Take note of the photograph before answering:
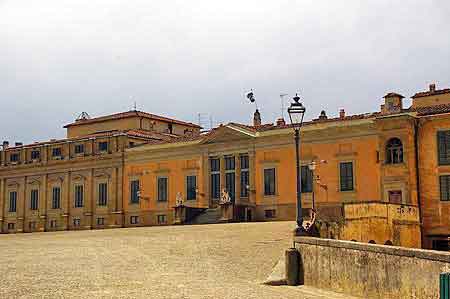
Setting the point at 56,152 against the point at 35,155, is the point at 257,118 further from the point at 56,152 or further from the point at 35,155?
the point at 35,155

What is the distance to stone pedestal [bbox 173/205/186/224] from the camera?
46625 mm

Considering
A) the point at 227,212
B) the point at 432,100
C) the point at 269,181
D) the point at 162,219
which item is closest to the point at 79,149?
the point at 162,219

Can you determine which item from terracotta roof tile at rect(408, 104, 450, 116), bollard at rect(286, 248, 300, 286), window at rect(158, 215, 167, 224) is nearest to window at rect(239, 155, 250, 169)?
window at rect(158, 215, 167, 224)

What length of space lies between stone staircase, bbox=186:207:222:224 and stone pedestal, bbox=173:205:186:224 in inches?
26.1

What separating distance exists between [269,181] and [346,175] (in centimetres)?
576

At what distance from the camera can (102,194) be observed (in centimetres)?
5522

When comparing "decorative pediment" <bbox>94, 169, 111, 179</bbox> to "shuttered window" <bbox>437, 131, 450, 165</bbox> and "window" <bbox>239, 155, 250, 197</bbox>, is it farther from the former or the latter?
"shuttered window" <bbox>437, 131, 450, 165</bbox>

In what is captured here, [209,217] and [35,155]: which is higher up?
[35,155]

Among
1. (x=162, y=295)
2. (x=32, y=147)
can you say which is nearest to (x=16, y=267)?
(x=162, y=295)

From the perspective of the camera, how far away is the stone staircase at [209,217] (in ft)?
149

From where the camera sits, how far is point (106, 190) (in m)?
55.1

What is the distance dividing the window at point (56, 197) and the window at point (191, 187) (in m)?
13.8

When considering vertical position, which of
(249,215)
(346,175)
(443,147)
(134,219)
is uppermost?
(443,147)

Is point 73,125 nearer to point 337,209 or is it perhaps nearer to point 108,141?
point 108,141
